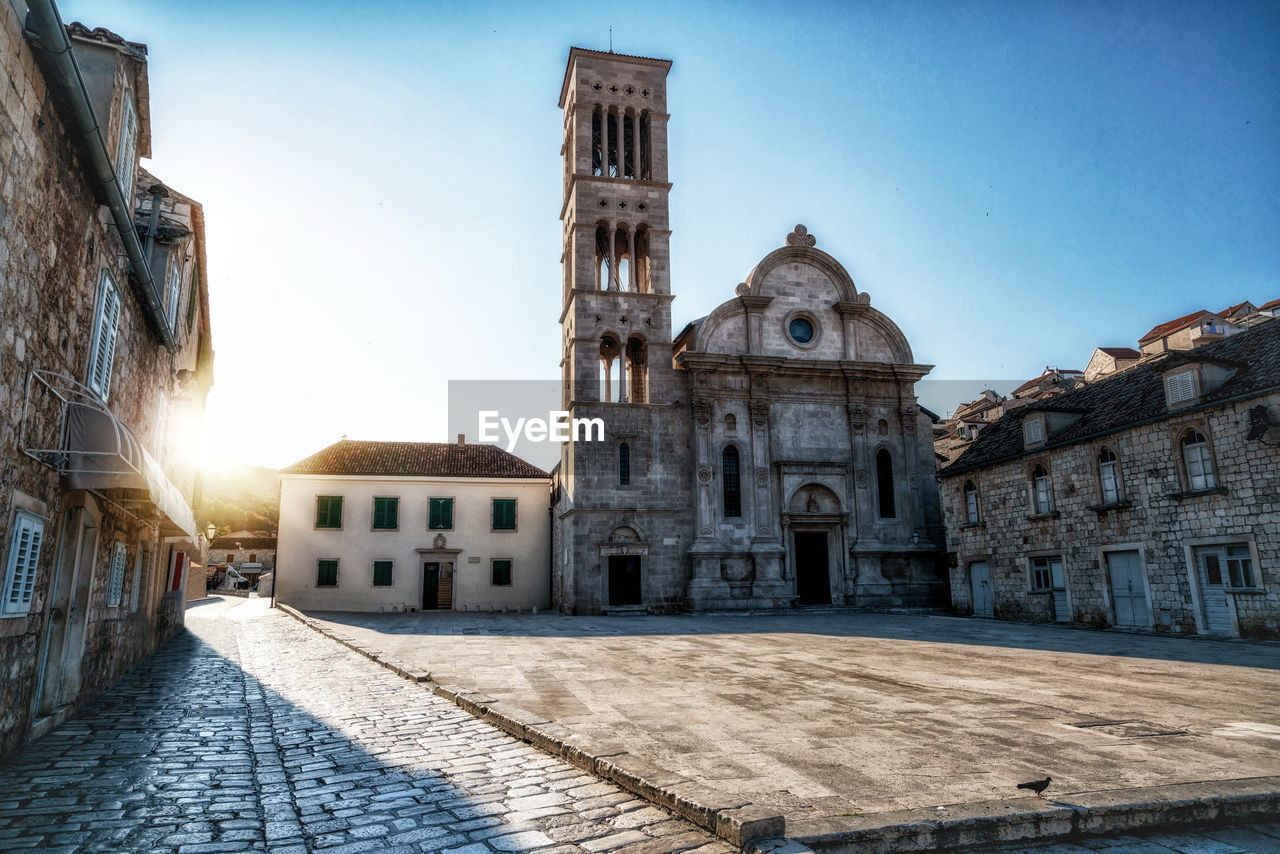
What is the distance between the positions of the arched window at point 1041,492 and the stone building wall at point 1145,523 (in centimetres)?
20

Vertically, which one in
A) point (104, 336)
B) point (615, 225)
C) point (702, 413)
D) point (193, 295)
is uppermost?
point (615, 225)

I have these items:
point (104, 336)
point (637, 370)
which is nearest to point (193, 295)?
point (104, 336)

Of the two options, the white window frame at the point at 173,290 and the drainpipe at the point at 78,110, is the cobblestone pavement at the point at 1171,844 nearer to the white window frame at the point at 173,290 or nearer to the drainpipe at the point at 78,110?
the drainpipe at the point at 78,110

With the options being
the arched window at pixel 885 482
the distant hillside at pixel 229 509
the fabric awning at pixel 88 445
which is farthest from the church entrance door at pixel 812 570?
the fabric awning at pixel 88 445

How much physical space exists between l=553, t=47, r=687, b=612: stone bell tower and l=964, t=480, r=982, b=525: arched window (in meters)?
10.2

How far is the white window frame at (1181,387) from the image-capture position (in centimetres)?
1828

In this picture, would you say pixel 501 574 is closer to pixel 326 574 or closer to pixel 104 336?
pixel 326 574

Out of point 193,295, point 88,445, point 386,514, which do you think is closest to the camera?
point 88,445

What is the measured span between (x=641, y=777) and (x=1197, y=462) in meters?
18.7

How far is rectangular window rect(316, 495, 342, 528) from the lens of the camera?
31266 mm

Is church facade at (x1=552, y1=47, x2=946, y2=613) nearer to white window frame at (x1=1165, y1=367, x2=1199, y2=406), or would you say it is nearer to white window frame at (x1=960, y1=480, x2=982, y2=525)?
white window frame at (x1=960, y1=480, x2=982, y2=525)

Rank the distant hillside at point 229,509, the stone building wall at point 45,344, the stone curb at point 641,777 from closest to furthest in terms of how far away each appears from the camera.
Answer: the stone curb at point 641,777
the stone building wall at point 45,344
the distant hillside at point 229,509

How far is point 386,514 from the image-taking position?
A: 104 feet

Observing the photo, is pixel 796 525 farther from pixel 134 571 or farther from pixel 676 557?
pixel 134 571
